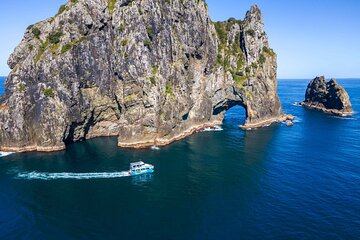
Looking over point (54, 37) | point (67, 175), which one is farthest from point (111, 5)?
point (67, 175)

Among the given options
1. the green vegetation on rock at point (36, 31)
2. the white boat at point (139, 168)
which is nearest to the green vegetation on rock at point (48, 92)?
the green vegetation on rock at point (36, 31)

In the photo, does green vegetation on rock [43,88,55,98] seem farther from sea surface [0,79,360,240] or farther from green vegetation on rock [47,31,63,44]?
sea surface [0,79,360,240]

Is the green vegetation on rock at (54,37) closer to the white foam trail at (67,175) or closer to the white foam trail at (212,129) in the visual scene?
the white foam trail at (67,175)

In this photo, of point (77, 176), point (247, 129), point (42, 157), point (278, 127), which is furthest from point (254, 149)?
point (42, 157)

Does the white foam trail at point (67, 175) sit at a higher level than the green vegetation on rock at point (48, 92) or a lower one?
lower

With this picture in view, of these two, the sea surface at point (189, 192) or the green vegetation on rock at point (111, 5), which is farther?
the green vegetation on rock at point (111, 5)

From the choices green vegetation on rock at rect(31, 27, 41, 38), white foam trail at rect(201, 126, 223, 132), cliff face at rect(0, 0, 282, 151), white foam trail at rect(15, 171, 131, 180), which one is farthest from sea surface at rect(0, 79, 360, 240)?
green vegetation on rock at rect(31, 27, 41, 38)

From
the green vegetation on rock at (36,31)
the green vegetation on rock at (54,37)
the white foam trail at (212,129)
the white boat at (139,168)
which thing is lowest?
the white boat at (139,168)
